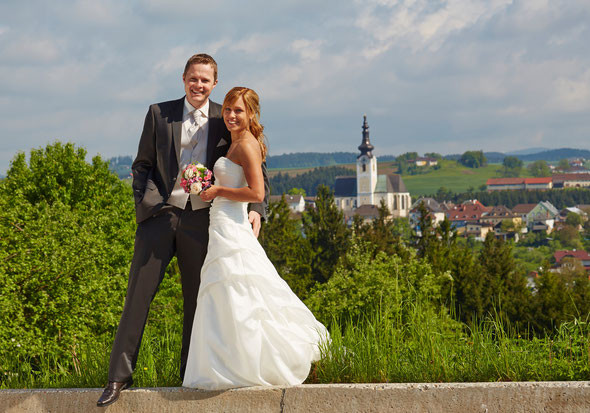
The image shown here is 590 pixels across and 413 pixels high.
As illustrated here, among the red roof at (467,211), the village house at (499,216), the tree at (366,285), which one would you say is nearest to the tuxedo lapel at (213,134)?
the tree at (366,285)

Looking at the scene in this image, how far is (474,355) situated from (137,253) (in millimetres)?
1927

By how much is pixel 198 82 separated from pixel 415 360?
196 cm

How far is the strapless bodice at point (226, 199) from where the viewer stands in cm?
376

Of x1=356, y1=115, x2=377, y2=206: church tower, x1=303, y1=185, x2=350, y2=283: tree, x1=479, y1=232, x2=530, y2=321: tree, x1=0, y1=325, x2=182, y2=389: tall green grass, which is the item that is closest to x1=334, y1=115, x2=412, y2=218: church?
x1=356, y1=115, x2=377, y2=206: church tower

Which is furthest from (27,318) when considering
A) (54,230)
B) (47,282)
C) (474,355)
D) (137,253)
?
(474,355)

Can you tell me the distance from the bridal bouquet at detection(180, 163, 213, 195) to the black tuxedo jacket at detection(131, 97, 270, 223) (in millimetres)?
202

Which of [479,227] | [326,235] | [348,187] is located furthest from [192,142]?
[348,187]

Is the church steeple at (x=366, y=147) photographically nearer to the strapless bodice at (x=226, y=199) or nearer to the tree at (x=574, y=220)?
the tree at (x=574, y=220)

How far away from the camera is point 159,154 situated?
381 centimetres

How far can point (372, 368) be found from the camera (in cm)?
376

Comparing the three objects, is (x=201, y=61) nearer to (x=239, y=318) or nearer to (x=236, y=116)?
(x=236, y=116)

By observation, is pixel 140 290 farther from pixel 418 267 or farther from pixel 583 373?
pixel 418 267

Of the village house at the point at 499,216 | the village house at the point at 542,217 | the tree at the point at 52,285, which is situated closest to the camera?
the tree at the point at 52,285

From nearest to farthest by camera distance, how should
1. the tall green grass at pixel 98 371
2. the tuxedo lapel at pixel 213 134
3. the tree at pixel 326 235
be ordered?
the tuxedo lapel at pixel 213 134
the tall green grass at pixel 98 371
the tree at pixel 326 235
